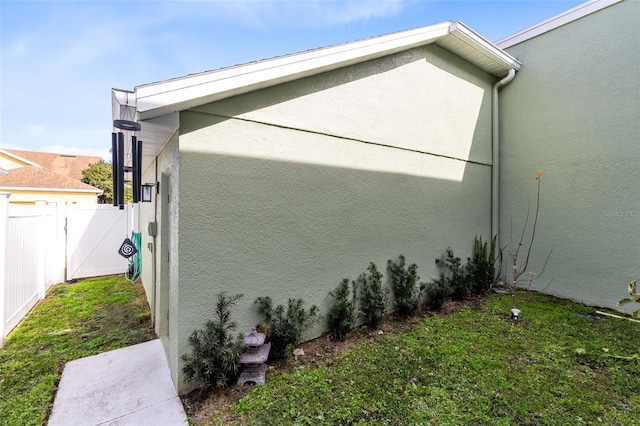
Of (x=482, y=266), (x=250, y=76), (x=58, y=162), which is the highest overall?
(x=58, y=162)

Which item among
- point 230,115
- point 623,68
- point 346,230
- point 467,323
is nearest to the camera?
point 230,115

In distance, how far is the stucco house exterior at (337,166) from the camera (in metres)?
2.99

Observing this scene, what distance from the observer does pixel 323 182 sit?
3957 millimetres

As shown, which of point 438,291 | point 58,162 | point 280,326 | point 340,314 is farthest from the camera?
point 58,162

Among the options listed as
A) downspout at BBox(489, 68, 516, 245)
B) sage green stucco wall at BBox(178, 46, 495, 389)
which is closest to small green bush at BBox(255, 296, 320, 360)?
sage green stucco wall at BBox(178, 46, 495, 389)

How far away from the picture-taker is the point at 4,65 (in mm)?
5355

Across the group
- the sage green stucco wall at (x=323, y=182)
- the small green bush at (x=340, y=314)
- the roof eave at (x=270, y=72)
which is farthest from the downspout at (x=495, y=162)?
the small green bush at (x=340, y=314)

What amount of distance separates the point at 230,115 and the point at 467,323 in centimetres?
491

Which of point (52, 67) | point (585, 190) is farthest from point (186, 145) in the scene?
point (585, 190)

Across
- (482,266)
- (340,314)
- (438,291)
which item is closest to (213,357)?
(340,314)

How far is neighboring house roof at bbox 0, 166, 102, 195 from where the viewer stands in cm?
1335

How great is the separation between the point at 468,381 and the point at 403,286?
1743 mm

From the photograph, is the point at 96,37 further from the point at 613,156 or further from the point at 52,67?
the point at 613,156

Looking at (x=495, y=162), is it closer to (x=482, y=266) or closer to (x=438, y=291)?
(x=482, y=266)
